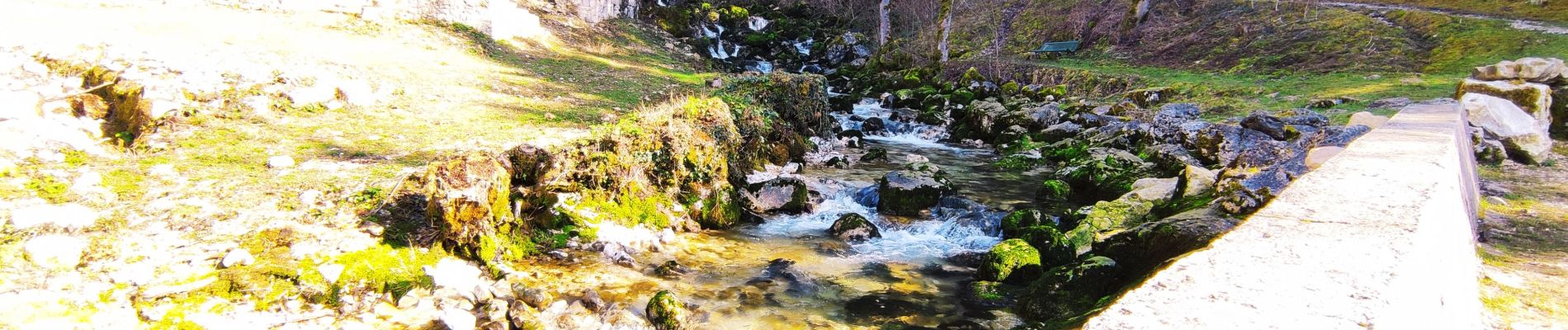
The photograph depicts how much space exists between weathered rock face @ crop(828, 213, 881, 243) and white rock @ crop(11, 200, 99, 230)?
19.1 feet

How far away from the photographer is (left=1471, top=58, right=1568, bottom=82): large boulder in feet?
Result: 34.2

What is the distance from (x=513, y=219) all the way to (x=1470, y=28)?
21.9 m

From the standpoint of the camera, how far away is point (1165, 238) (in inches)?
169

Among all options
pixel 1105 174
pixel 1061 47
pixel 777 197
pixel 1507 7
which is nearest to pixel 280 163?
pixel 777 197

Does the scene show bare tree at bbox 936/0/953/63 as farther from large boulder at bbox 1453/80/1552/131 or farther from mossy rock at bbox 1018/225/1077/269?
mossy rock at bbox 1018/225/1077/269

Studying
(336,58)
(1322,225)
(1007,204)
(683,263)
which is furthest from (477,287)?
(336,58)

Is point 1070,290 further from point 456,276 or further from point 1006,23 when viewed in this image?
point 1006,23

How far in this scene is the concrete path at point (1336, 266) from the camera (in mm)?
2322

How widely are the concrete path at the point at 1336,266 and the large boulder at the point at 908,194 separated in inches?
167

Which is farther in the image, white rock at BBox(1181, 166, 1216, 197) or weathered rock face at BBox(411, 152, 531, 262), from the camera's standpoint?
white rock at BBox(1181, 166, 1216, 197)

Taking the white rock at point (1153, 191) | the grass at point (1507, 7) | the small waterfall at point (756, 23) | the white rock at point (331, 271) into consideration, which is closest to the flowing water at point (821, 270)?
the white rock at point (331, 271)

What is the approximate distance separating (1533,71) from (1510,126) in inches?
136

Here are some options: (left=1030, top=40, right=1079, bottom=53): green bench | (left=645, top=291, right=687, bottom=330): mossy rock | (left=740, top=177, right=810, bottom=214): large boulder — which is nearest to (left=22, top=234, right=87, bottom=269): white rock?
(left=645, top=291, right=687, bottom=330): mossy rock

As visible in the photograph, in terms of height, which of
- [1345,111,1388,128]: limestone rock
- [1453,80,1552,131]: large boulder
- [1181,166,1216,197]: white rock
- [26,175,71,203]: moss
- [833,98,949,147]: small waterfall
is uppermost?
[1453,80,1552,131]: large boulder
